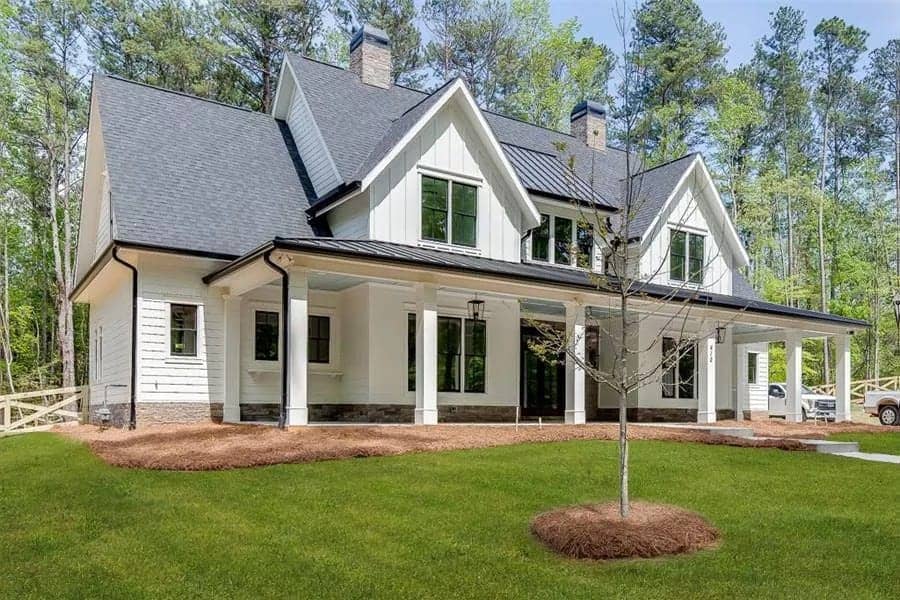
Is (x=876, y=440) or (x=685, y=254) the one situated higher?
(x=685, y=254)

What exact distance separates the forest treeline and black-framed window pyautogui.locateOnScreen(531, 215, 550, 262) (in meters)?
7.64

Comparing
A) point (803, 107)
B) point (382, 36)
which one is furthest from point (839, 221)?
point (382, 36)

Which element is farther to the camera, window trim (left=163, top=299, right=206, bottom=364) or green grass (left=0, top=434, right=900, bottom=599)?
window trim (left=163, top=299, right=206, bottom=364)

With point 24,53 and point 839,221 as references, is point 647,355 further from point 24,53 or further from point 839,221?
point 839,221

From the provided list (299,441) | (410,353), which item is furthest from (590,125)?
(299,441)

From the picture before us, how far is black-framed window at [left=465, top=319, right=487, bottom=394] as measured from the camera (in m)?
16.2

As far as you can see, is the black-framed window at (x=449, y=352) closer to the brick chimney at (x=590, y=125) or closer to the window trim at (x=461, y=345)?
the window trim at (x=461, y=345)

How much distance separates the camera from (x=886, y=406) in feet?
66.7

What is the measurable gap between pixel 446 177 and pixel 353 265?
14.6ft

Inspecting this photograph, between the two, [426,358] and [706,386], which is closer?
[426,358]

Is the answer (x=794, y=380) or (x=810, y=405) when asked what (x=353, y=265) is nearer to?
(x=794, y=380)

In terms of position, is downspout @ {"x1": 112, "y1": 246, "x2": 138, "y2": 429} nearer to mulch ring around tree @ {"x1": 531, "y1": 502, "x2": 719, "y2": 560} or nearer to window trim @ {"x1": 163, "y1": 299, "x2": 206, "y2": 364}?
window trim @ {"x1": 163, "y1": 299, "x2": 206, "y2": 364}

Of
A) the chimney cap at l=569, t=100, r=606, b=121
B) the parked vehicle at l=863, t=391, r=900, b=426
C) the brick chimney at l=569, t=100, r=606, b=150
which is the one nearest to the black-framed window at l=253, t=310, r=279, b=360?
the brick chimney at l=569, t=100, r=606, b=150

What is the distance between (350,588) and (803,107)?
134 feet
